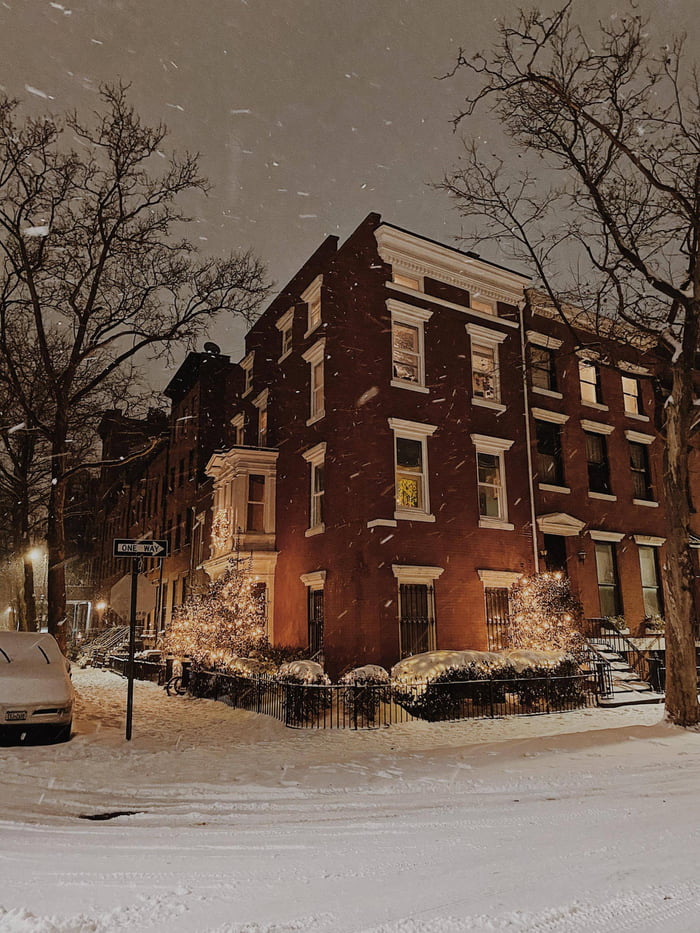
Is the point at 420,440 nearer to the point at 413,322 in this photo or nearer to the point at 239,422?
the point at 413,322

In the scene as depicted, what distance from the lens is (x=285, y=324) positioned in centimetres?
2444

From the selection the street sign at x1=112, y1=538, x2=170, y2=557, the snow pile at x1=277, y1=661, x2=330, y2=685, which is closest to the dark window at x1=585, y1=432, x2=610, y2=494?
the snow pile at x1=277, y1=661, x2=330, y2=685

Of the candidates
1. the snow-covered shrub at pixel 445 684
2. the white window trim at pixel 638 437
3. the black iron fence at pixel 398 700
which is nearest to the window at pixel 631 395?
the white window trim at pixel 638 437

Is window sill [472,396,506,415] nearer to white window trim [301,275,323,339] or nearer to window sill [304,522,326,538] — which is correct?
white window trim [301,275,323,339]

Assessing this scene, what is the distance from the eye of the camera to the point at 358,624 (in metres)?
17.2

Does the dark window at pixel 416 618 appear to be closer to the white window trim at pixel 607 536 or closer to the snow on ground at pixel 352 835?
the snow on ground at pixel 352 835

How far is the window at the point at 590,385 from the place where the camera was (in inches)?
953

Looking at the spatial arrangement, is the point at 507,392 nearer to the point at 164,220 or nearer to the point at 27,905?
the point at 164,220

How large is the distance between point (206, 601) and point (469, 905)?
1603 centimetres

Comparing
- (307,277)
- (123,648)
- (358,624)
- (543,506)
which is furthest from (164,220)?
(123,648)

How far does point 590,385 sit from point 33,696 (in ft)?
68.1

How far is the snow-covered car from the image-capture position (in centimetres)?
1023

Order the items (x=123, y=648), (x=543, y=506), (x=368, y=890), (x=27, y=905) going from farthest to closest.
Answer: (x=123, y=648), (x=543, y=506), (x=368, y=890), (x=27, y=905)

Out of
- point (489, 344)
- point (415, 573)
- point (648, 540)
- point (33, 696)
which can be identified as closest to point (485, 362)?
point (489, 344)
